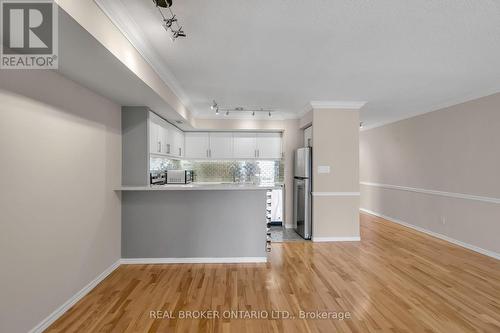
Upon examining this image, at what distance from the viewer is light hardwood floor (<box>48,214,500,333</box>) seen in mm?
2238

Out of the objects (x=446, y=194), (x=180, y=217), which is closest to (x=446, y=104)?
(x=446, y=194)

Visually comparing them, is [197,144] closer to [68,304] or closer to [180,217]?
[180,217]

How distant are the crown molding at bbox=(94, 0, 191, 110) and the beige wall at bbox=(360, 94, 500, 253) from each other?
4966 millimetres

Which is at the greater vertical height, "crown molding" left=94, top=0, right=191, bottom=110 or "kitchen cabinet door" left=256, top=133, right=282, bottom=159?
"crown molding" left=94, top=0, right=191, bottom=110

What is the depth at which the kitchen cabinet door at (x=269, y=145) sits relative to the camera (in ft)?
20.7

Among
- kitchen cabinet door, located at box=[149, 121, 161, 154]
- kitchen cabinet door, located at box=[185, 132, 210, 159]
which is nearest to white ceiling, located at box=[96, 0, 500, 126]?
kitchen cabinet door, located at box=[149, 121, 161, 154]

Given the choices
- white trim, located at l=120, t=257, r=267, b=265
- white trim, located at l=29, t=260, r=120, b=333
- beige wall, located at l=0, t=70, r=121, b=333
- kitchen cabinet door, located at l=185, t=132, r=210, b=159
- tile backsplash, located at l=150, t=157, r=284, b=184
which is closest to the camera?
beige wall, located at l=0, t=70, r=121, b=333

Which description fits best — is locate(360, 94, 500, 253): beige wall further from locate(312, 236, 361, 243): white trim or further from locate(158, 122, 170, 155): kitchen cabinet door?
locate(158, 122, 170, 155): kitchen cabinet door

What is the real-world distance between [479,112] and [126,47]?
5.28 meters

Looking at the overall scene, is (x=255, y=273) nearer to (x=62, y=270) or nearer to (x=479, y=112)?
(x=62, y=270)

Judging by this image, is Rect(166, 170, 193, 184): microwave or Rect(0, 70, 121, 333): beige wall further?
Rect(166, 170, 193, 184): microwave

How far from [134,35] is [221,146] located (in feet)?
13.3

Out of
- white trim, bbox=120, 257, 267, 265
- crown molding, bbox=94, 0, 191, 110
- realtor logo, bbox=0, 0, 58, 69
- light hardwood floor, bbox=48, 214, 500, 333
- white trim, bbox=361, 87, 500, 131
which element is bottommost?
light hardwood floor, bbox=48, 214, 500, 333

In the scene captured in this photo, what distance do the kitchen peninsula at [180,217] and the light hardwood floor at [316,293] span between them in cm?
21
